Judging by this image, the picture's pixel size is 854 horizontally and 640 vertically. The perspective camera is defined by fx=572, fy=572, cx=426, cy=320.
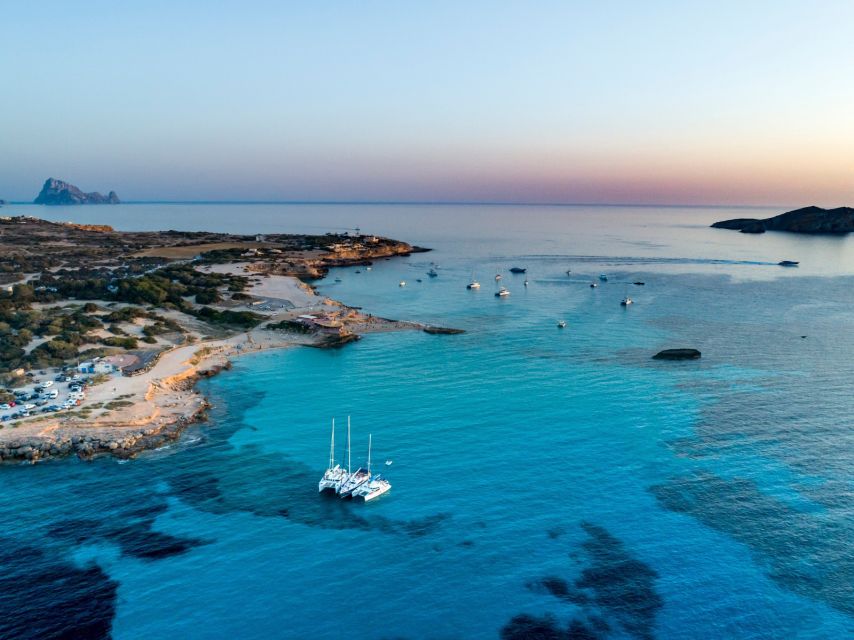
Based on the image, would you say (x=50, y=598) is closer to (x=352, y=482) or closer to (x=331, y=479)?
(x=331, y=479)

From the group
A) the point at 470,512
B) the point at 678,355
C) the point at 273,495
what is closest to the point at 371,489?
the point at 273,495

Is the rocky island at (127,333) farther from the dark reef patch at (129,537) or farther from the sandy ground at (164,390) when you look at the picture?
the dark reef patch at (129,537)

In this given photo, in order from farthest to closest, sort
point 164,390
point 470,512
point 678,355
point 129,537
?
point 678,355, point 164,390, point 470,512, point 129,537

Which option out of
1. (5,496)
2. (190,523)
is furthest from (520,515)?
(5,496)

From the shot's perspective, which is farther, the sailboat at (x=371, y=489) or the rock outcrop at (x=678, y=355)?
the rock outcrop at (x=678, y=355)

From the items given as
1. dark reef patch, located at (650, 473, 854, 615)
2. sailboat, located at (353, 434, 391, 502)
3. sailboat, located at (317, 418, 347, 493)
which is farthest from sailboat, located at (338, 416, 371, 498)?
dark reef patch, located at (650, 473, 854, 615)

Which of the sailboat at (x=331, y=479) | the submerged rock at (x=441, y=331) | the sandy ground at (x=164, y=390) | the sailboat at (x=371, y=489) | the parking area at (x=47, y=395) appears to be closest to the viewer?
the sailboat at (x=371, y=489)

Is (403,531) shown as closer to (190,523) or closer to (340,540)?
(340,540)

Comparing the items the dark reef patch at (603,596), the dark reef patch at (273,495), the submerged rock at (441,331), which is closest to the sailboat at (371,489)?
the dark reef patch at (273,495)
